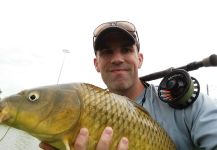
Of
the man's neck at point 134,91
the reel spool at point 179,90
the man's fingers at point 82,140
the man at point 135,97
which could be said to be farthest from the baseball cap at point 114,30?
the man's fingers at point 82,140

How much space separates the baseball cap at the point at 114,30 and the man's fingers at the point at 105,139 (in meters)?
1.53

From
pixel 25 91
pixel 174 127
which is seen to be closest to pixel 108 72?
pixel 174 127

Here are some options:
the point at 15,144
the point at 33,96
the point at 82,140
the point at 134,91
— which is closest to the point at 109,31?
the point at 134,91

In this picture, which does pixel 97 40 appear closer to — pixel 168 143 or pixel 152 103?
pixel 152 103

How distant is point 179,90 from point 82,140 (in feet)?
3.49

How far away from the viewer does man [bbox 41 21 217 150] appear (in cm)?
248

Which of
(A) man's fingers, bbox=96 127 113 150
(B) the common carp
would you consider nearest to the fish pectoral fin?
(B) the common carp

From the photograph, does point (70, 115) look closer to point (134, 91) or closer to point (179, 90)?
point (179, 90)

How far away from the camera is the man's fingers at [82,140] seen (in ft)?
6.56

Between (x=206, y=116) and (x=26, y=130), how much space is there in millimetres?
1348

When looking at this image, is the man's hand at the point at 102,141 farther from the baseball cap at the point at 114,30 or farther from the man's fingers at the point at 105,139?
the baseball cap at the point at 114,30

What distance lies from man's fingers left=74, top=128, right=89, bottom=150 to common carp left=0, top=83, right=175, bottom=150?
40 millimetres

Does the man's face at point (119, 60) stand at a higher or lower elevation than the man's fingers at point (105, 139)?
higher

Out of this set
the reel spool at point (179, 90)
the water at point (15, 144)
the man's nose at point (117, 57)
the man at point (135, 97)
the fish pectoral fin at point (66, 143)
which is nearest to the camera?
the fish pectoral fin at point (66, 143)
